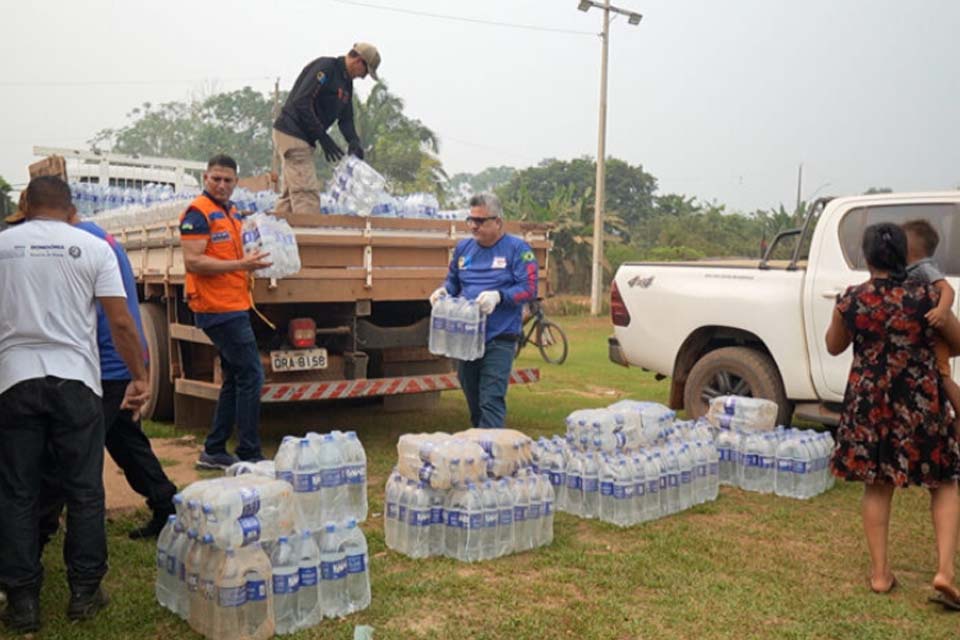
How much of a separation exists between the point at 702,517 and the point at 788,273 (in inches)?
98.1

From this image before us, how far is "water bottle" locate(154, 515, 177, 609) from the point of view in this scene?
13.0ft

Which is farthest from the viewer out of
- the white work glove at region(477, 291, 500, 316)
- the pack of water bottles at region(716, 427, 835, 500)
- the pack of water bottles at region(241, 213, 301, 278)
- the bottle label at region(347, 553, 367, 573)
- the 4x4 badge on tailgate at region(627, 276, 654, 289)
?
the 4x4 badge on tailgate at region(627, 276, 654, 289)

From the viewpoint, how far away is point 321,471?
4.71m

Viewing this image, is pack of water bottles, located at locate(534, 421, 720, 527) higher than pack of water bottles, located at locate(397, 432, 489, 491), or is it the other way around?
pack of water bottles, located at locate(397, 432, 489, 491)

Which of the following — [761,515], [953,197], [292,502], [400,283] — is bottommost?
[761,515]

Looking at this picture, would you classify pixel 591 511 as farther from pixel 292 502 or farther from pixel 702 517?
pixel 292 502

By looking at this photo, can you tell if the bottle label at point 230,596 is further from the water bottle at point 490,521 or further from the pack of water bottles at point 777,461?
the pack of water bottles at point 777,461

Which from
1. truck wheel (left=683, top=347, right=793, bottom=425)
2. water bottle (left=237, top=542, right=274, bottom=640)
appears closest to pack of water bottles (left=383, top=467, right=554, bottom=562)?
water bottle (left=237, top=542, right=274, bottom=640)

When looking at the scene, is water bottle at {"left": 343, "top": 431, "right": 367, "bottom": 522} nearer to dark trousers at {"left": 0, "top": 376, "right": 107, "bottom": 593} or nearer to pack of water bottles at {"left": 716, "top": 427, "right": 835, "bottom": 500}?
dark trousers at {"left": 0, "top": 376, "right": 107, "bottom": 593}

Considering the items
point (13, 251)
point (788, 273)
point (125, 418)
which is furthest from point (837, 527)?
point (13, 251)

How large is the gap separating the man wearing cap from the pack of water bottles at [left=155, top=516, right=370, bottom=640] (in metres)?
3.75

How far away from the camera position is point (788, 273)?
719cm

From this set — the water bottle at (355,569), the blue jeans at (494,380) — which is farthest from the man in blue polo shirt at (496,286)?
the water bottle at (355,569)

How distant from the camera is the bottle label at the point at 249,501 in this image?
12.1 feet
